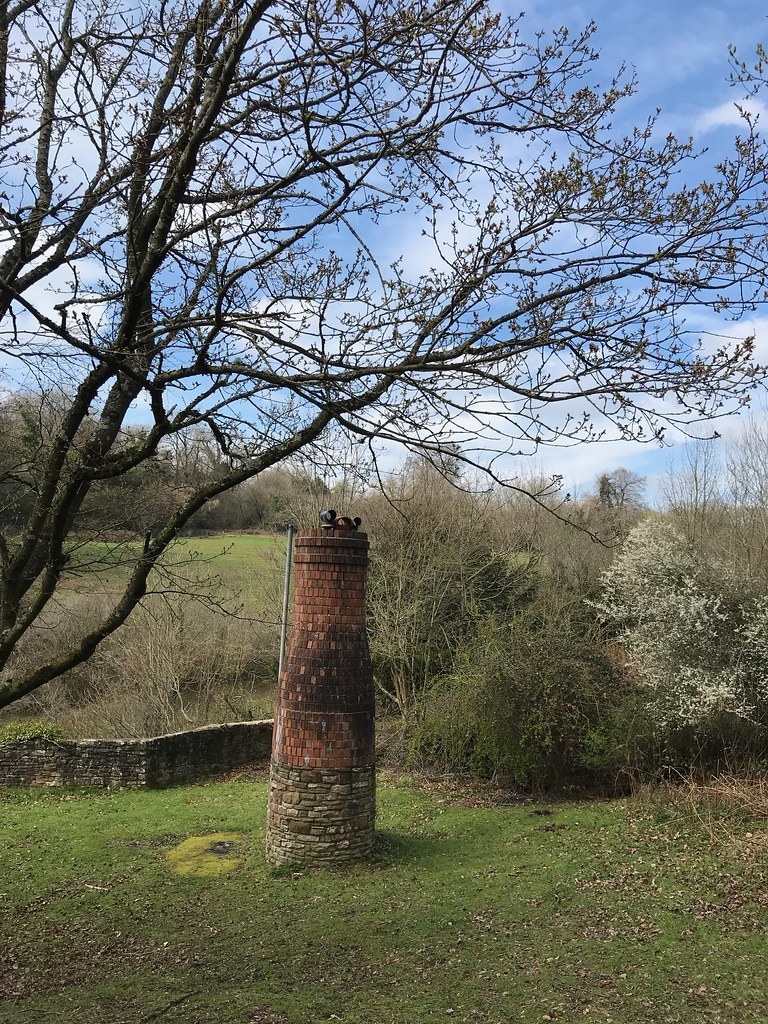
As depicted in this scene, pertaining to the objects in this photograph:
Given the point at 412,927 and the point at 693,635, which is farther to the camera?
the point at 693,635

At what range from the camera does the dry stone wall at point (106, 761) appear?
1555cm

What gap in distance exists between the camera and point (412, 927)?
7.96 metres

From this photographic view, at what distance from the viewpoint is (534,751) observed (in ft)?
42.9

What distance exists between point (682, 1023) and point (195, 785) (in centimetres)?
1200

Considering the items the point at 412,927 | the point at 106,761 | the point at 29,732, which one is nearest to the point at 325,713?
the point at 412,927

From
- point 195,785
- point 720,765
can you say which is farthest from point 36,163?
point 195,785

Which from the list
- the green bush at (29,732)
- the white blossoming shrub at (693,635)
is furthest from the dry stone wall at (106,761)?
the white blossoming shrub at (693,635)

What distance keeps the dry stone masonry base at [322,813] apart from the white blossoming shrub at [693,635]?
5.51 meters

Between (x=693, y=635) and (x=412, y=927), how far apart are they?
276 inches

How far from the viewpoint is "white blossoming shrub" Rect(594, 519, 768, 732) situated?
11688 millimetres

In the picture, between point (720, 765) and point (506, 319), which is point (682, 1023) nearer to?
point (506, 319)

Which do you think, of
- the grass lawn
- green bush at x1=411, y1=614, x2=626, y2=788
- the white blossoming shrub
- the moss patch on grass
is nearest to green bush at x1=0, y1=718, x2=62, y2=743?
the grass lawn

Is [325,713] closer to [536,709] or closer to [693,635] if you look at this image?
[536,709]

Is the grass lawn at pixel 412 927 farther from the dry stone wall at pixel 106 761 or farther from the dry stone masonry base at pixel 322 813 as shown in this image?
the dry stone wall at pixel 106 761
